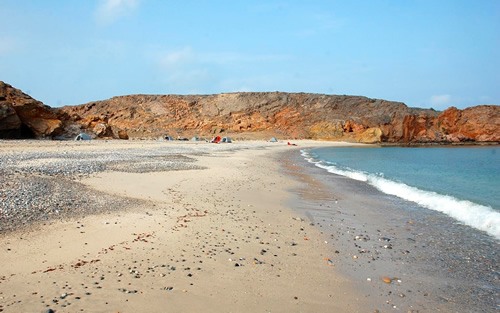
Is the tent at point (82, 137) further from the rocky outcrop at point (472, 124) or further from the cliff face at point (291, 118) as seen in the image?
the rocky outcrop at point (472, 124)

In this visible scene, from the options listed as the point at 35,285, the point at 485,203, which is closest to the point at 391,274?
the point at 35,285

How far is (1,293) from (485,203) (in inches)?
453

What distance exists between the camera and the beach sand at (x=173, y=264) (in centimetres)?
370

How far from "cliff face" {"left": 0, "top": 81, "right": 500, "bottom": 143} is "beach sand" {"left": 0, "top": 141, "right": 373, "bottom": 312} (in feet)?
184

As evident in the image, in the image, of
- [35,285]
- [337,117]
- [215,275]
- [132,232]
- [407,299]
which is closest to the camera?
[35,285]

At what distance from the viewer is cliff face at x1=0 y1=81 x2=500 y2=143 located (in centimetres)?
6569

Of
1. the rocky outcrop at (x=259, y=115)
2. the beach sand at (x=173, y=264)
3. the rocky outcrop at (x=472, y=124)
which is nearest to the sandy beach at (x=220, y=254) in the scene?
the beach sand at (x=173, y=264)

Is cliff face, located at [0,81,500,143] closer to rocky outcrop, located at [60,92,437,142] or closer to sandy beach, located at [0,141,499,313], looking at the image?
rocky outcrop, located at [60,92,437,142]

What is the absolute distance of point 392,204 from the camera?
34.8ft

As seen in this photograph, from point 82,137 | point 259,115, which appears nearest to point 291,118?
point 259,115

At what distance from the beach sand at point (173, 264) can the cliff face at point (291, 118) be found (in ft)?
184

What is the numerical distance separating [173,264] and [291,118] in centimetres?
6904

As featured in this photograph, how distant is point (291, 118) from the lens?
238 feet

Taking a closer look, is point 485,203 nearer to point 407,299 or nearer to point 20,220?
point 407,299
